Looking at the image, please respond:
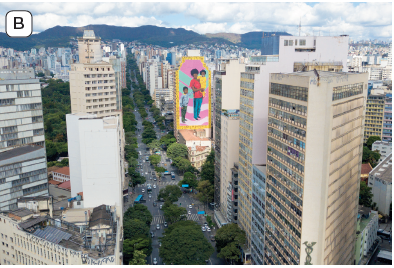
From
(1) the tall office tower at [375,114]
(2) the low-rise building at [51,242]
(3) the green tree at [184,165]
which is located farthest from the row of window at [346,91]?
(1) the tall office tower at [375,114]

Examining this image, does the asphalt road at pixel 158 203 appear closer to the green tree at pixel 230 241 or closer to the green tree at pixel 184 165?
the green tree at pixel 184 165

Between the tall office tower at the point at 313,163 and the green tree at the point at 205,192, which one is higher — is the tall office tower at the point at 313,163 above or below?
above

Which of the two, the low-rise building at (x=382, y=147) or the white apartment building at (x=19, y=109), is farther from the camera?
the low-rise building at (x=382, y=147)

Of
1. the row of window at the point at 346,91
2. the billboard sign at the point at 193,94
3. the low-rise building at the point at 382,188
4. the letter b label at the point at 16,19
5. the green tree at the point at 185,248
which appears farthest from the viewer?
the billboard sign at the point at 193,94

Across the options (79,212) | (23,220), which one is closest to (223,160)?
(79,212)

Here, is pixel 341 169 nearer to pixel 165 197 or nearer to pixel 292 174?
pixel 292 174

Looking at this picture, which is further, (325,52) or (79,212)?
(325,52)

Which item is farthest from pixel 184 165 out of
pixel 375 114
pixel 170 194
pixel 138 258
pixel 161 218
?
pixel 375 114

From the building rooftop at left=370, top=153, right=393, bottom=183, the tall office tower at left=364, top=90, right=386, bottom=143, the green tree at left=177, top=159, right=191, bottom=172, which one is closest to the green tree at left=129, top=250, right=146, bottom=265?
the green tree at left=177, top=159, right=191, bottom=172
